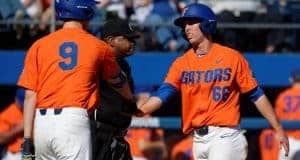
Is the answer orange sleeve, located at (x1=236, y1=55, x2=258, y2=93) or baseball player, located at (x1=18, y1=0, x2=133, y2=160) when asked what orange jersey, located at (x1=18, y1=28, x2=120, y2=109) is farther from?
orange sleeve, located at (x1=236, y1=55, x2=258, y2=93)

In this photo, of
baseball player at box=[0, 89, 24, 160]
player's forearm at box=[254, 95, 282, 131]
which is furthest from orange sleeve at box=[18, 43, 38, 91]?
baseball player at box=[0, 89, 24, 160]

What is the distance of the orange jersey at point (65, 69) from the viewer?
669 cm

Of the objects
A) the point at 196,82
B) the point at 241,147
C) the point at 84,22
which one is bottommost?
the point at 241,147

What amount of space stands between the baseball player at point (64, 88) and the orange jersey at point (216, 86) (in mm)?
1260

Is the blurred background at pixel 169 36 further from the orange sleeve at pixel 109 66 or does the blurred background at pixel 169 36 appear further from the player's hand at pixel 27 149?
the player's hand at pixel 27 149

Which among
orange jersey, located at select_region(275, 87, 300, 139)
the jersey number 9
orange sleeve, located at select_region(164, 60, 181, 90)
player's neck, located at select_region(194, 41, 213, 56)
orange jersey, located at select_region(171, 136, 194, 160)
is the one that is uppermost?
the jersey number 9

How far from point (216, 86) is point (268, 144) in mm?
3800

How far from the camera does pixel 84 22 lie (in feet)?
22.6

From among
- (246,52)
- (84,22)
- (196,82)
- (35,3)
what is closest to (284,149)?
(196,82)

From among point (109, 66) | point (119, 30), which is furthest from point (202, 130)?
point (109, 66)

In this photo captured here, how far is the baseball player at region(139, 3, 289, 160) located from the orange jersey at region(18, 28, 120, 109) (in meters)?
1.31

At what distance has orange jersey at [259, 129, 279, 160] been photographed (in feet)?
37.2

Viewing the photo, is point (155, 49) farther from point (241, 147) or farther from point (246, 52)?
point (241, 147)

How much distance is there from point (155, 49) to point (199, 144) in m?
4.69
